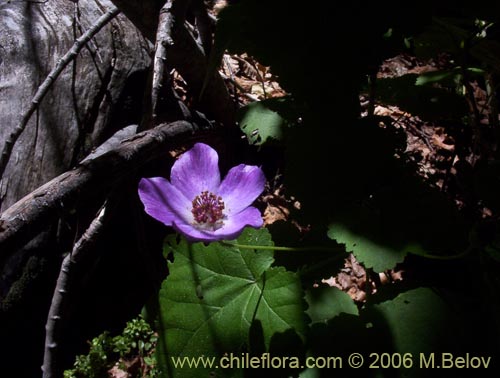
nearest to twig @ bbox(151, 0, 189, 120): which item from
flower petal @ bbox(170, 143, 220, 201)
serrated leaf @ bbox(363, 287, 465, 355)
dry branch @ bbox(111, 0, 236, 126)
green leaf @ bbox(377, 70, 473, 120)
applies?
dry branch @ bbox(111, 0, 236, 126)

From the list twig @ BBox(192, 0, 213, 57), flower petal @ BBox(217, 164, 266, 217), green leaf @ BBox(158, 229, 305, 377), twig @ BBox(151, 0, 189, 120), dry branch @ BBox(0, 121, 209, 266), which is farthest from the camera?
twig @ BBox(192, 0, 213, 57)

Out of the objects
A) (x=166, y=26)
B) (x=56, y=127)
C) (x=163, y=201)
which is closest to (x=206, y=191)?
(x=163, y=201)

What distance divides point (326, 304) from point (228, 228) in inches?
16.6

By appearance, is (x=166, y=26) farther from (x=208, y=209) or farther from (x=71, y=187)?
(x=208, y=209)

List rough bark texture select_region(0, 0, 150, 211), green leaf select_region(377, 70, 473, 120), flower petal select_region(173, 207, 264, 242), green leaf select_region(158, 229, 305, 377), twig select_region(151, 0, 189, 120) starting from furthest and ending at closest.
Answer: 1. rough bark texture select_region(0, 0, 150, 211)
2. twig select_region(151, 0, 189, 120)
3. green leaf select_region(377, 70, 473, 120)
4. green leaf select_region(158, 229, 305, 377)
5. flower petal select_region(173, 207, 264, 242)

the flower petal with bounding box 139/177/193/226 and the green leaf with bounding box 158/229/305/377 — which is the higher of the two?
the flower petal with bounding box 139/177/193/226

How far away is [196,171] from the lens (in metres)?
1.21

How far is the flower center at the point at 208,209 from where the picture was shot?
1.15 meters

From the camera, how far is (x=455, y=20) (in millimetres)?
1484

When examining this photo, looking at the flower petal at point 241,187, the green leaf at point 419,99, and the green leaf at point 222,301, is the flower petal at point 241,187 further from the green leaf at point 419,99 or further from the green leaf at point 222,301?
the green leaf at point 419,99

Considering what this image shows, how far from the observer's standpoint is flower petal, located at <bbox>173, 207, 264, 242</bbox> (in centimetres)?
94

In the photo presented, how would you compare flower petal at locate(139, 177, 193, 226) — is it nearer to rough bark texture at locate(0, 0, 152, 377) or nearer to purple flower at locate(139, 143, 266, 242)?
purple flower at locate(139, 143, 266, 242)

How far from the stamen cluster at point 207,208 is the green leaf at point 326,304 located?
0.38 meters

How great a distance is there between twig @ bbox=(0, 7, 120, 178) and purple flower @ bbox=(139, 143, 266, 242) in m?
0.78
